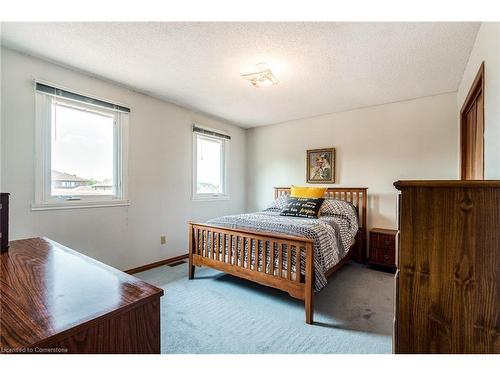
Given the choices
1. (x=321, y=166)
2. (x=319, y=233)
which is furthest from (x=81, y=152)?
(x=321, y=166)

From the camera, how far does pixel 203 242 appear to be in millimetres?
2721

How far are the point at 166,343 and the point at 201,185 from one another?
2.56m

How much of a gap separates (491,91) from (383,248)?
82.7 inches

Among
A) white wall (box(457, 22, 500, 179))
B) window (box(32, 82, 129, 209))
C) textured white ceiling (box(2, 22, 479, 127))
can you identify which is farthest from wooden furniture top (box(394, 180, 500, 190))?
window (box(32, 82, 129, 209))

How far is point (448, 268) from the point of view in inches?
36.2

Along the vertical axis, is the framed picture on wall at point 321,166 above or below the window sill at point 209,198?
above

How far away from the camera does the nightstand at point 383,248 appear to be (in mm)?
3018

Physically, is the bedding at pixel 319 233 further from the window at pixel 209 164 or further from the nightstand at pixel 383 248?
the window at pixel 209 164

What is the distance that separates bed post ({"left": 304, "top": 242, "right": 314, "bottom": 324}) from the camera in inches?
74.8

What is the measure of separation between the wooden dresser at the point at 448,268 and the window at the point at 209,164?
3.16 metres

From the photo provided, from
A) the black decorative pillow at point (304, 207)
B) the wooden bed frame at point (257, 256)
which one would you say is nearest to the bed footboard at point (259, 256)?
the wooden bed frame at point (257, 256)

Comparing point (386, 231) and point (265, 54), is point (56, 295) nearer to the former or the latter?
point (265, 54)
